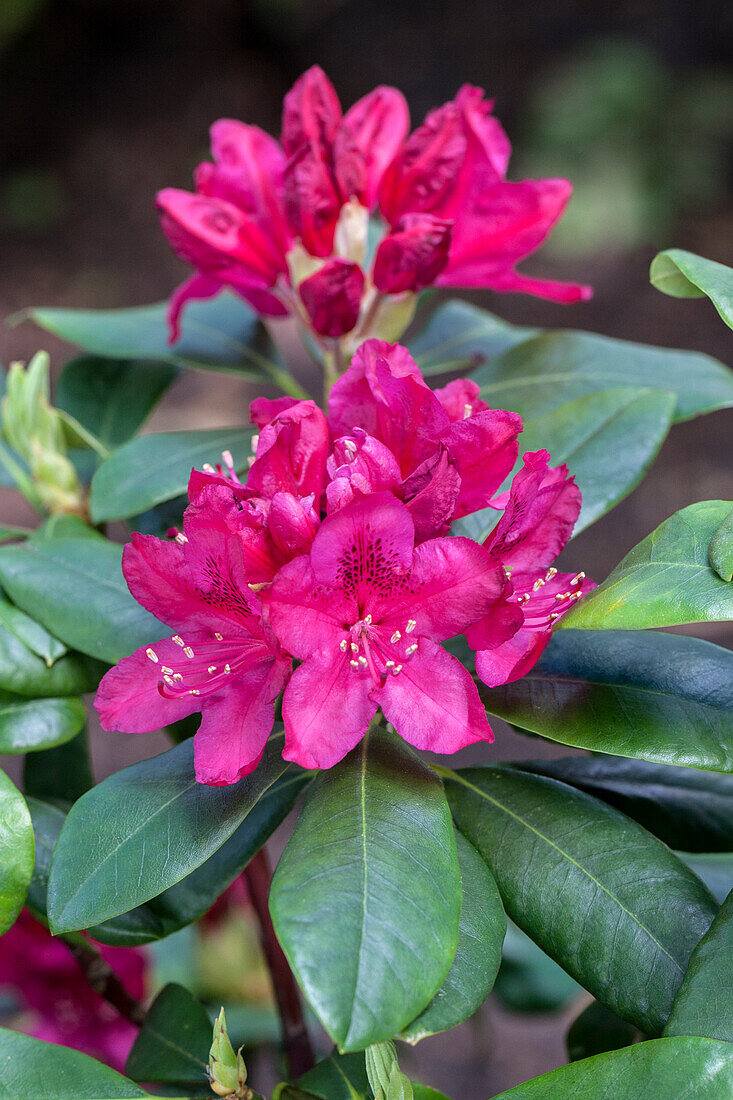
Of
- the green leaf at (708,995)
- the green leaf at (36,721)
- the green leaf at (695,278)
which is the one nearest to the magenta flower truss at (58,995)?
the green leaf at (36,721)

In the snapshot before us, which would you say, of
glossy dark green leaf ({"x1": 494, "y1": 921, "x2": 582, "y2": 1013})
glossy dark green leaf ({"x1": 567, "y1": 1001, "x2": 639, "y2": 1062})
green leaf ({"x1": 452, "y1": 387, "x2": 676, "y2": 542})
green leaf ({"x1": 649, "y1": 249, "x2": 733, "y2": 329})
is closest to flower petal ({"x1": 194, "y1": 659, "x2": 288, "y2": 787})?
green leaf ({"x1": 452, "y1": 387, "x2": 676, "y2": 542})

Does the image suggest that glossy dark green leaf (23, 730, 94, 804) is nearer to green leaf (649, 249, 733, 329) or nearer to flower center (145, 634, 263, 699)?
flower center (145, 634, 263, 699)

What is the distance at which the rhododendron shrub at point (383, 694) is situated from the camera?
0.51 metres

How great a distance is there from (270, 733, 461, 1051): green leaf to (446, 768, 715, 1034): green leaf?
0.08 metres

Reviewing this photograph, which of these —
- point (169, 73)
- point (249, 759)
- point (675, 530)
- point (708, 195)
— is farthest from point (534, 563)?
point (169, 73)

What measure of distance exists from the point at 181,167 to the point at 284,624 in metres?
4.30

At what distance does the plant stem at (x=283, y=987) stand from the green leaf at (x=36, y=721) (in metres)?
0.24

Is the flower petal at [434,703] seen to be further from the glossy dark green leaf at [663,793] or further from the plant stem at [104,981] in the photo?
the plant stem at [104,981]

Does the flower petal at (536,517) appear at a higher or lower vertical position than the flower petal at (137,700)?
higher

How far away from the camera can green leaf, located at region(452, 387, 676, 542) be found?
0.73 metres

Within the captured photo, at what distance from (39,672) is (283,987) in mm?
381

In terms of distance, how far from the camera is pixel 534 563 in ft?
2.00

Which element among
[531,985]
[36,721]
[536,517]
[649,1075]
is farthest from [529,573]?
[531,985]

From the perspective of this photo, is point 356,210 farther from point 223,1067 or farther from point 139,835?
point 223,1067
